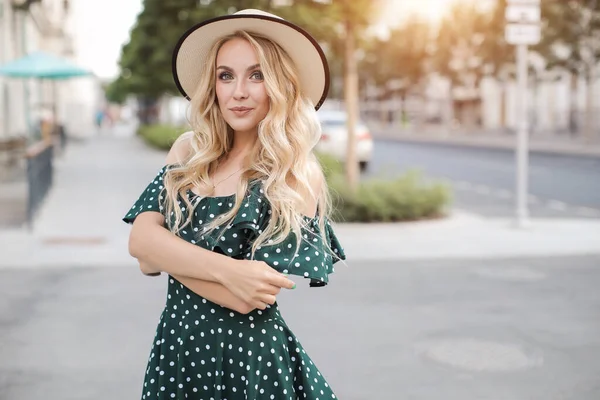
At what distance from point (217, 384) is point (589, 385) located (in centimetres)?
337

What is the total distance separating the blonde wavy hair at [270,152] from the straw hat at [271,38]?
0.08ft

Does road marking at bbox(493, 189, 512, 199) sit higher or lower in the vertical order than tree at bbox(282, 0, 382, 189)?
lower

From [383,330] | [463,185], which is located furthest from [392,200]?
[463,185]

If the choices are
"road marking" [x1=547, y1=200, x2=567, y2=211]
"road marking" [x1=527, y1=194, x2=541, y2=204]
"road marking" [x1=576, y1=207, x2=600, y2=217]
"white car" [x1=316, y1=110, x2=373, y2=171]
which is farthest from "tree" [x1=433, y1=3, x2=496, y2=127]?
"road marking" [x1=576, y1=207, x2=600, y2=217]

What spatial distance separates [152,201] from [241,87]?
387 mm

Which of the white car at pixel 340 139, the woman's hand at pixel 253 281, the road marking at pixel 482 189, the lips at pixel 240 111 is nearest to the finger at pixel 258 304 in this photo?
the woman's hand at pixel 253 281

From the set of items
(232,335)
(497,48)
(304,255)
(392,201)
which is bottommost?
(392,201)

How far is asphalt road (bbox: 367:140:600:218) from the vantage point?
49.6 feet

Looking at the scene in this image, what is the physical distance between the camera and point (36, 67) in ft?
70.9

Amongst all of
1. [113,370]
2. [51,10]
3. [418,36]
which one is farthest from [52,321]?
[418,36]

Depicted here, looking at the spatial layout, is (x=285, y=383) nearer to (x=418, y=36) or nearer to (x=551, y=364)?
(x=551, y=364)

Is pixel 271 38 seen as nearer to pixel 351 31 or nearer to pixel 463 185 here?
pixel 351 31

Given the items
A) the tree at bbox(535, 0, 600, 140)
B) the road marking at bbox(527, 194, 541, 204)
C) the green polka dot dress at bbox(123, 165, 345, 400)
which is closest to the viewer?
the green polka dot dress at bbox(123, 165, 345, 400)

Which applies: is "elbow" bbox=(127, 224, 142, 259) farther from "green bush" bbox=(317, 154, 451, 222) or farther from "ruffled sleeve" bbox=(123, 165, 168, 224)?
"green bush" bbox=(317, 154, 451, 222)
